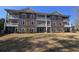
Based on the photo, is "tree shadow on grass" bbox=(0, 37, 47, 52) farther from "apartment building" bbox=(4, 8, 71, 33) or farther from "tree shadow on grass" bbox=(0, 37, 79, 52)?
"apartment building" bbox=(4, 8, 71, 33)

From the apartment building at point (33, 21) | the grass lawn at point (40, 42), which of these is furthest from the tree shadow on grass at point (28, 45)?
the apartment building at point (33, 21)

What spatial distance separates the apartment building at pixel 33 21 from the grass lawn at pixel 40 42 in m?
0.08

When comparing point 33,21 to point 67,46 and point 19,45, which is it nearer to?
point 19,45

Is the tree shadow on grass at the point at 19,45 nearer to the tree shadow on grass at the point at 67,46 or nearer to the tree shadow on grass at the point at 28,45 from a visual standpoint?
the tree shadow on grass at the point at 28,45

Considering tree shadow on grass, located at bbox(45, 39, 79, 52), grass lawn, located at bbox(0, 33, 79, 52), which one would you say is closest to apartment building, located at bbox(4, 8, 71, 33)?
grass lawn, located at bbox(0, 33, 79, 52)

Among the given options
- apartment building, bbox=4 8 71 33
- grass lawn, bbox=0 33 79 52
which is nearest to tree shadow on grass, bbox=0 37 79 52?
grass lawn, bbox=0 33 79 52

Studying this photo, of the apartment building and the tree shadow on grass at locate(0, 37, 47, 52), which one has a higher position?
the apartment building

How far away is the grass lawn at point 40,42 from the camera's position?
13.4ft

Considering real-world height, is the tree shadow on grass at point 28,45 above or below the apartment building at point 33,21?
below

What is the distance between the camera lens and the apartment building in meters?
4.10

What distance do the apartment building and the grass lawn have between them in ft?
0.27

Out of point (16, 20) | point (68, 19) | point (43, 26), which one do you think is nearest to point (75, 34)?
point (68, 19)

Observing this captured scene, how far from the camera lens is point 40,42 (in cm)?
412
